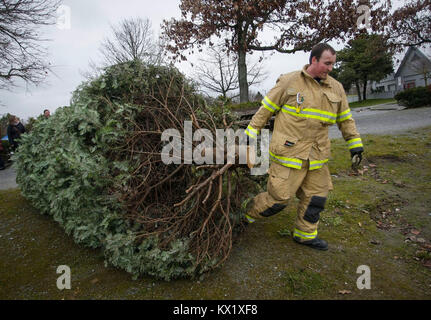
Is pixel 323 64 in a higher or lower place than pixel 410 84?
lower

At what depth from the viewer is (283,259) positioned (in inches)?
108

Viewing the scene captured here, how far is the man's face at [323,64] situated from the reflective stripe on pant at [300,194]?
3.22ft

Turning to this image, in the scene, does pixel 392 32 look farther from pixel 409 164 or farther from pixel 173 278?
pixel 173 278

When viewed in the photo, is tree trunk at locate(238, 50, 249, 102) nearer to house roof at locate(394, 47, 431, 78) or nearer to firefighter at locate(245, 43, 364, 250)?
firefighter at locate(245, 43, 364, 250)

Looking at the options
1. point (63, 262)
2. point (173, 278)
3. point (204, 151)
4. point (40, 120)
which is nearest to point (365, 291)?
point (173, 278)

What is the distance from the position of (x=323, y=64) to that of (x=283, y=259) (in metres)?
2.17

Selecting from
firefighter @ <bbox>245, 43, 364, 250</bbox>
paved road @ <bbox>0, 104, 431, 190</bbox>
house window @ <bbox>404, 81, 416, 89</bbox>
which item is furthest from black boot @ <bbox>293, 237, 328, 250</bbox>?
house window @ <bbox>404, 81, 416, 89</bbox>

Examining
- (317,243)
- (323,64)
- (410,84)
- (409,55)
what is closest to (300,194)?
(317,243)

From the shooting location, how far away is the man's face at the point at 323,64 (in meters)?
2.62

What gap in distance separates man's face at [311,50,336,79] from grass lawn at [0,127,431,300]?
2021mm

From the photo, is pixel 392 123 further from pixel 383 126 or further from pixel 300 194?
pixel 300 194

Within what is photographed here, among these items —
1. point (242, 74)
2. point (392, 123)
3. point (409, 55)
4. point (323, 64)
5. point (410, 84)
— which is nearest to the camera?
point (323, 64)

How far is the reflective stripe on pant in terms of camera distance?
8.95 feet

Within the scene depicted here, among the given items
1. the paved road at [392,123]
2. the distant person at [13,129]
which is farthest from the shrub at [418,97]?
the distant person at [13,129]
